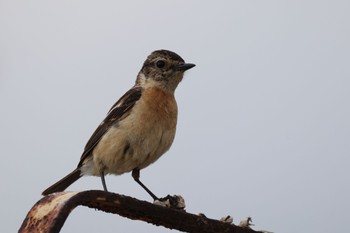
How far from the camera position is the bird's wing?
5273 mm

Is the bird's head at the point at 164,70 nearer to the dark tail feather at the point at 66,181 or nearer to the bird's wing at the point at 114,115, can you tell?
the bird's wing at the point at 114,115

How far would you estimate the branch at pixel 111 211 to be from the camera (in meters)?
1.55

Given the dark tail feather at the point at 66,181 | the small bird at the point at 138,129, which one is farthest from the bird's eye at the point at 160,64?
the dark tail feather at the point at 66,181

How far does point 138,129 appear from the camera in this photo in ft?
16.3

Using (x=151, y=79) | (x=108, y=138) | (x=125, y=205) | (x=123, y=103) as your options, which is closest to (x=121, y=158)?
(x=108, y=138)

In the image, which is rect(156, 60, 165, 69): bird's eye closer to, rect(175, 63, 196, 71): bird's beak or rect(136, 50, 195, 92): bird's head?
rect(136, 50, 195, 92): bird's head

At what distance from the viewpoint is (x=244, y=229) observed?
2.30 m

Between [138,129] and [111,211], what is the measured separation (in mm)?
3107

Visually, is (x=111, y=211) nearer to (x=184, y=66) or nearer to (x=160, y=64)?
(x=184, y=66)

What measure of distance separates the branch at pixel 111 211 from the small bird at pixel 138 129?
9.05 feet

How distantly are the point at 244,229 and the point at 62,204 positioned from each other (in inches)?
38.0

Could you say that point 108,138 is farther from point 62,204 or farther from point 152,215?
point 62,204

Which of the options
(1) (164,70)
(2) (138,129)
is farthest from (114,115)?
(1) (164,70)

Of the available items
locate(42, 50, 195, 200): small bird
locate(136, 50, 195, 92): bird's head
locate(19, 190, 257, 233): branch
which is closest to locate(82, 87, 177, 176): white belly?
locate(42, 50, 195, 200): small bird
